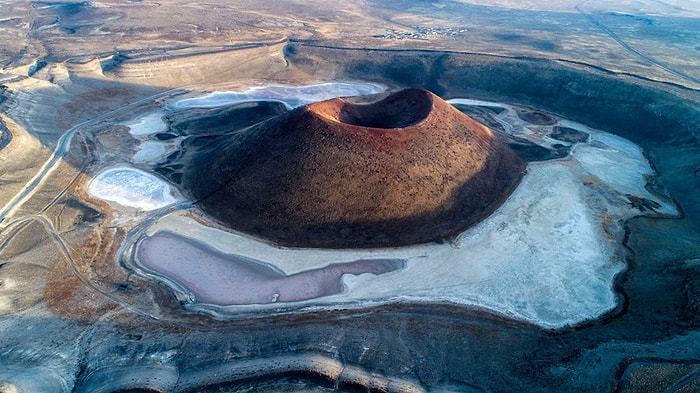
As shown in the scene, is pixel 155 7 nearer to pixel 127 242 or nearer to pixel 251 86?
pixel 251 86

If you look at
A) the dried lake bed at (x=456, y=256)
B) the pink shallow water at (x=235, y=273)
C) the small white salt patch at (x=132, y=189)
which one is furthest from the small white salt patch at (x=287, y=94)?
the pink shallow water at (x=235, y=273)

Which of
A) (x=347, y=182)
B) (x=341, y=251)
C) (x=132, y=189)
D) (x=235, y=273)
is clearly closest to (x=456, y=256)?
(x=341, y=251)

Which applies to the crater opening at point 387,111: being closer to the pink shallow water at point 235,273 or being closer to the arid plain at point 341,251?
the arid plain at point 341,251

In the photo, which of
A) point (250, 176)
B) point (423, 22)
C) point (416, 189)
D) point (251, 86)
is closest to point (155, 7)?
point (251, 86)

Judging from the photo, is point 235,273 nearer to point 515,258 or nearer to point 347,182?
point 347,182

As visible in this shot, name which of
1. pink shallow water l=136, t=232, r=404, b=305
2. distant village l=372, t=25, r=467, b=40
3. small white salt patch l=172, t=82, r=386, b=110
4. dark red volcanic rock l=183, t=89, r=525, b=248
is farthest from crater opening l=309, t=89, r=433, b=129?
distant village l=372, t=25, r=467, b=40

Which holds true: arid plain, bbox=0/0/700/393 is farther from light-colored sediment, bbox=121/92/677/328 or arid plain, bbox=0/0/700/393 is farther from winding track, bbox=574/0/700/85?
winding track, bbox=574/0/700/85
